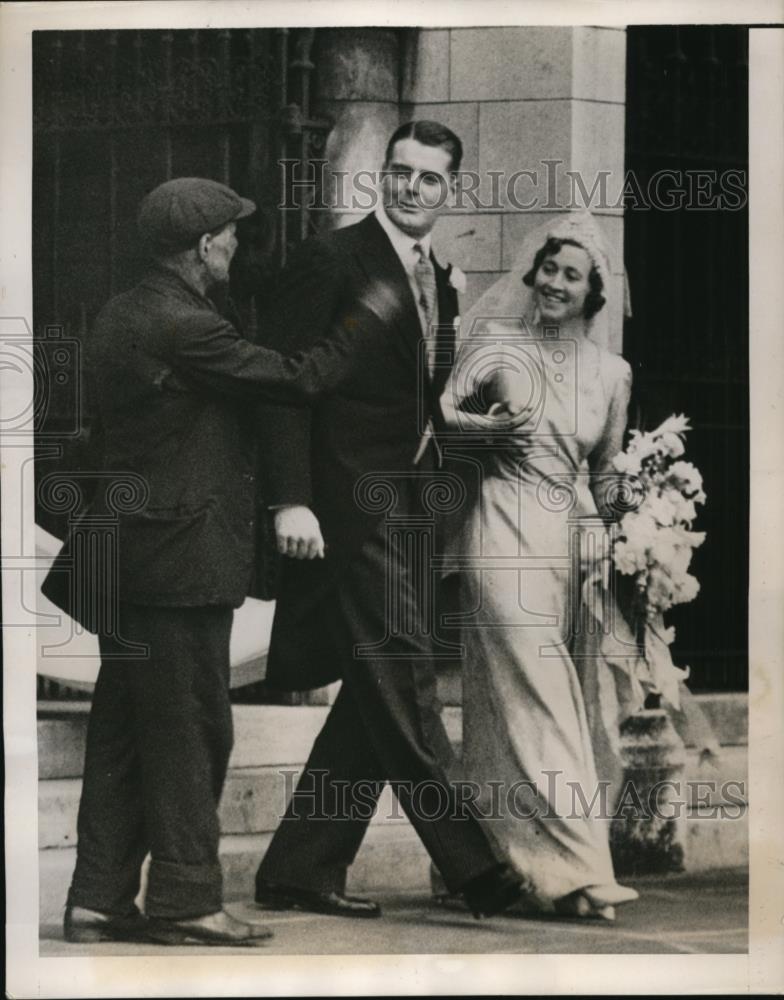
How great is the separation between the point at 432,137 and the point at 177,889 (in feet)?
7.92

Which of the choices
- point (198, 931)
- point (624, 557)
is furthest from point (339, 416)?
point (198, 931)

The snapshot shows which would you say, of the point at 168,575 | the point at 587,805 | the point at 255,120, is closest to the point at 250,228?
the point at 255,120

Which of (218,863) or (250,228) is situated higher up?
(250,228)

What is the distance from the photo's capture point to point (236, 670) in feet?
16.0

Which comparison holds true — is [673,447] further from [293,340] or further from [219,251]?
[219,251]

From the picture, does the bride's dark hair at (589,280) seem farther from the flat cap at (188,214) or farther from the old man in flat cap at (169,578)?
the flat cap at (188,214)

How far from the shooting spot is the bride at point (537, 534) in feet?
16.1

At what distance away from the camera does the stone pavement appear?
4844 millimetres

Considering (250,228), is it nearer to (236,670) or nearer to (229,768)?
(236,670)

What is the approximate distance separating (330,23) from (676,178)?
1.17 m

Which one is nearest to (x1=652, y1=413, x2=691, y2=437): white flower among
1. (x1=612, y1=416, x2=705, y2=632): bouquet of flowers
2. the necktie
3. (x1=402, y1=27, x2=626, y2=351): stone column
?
(x1=612, y1=416, x2=705, y2=632): bouquet of flowers

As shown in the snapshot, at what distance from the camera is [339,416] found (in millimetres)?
4883

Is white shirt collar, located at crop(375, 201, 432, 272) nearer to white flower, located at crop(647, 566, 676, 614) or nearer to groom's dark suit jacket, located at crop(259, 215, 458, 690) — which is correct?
groom's dark suit jacket, located at crop(259, 215, 458, 690)

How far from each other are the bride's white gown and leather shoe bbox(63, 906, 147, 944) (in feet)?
3.61
